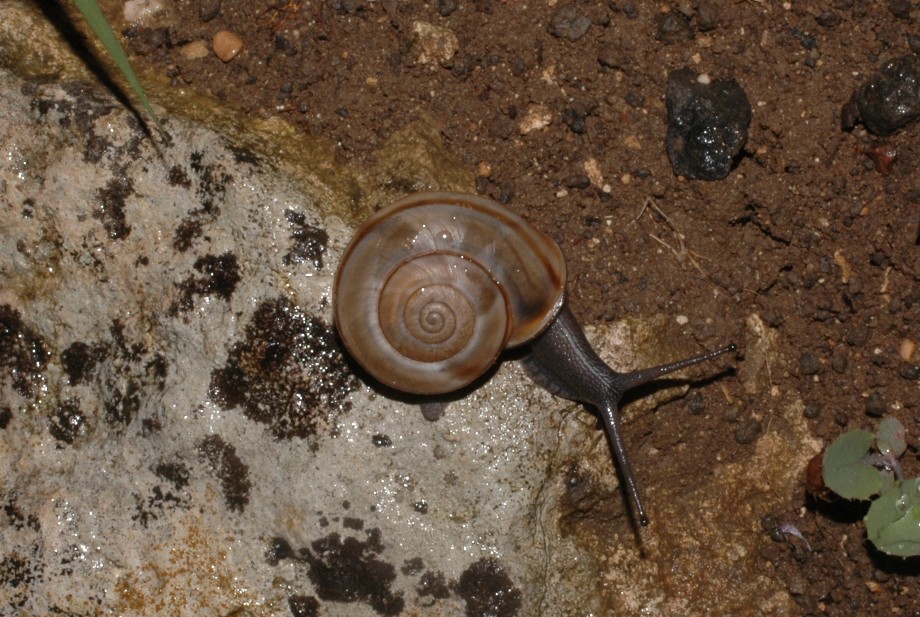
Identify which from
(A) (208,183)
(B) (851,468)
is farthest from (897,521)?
(A) (208,183)

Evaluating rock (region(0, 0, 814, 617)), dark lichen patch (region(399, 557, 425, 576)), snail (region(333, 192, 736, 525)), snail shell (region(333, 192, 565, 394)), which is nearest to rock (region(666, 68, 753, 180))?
snail (region(333, 192, 736, 525))

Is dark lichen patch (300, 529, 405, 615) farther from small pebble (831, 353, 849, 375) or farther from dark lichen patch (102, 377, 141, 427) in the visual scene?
small pebble (831, 353, 849, 375)

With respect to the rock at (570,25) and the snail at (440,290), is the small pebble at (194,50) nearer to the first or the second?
the snail at (440,290)

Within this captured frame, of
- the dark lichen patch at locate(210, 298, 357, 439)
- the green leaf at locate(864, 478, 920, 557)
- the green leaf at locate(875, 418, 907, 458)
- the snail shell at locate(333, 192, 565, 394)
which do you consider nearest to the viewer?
the snail shell at locate(333, 192, 565, 394)

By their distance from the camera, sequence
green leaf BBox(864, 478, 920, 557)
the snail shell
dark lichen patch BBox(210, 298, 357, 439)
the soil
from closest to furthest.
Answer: the snail shell < dark lichen patch BBox(210, 298, 357, 439) < green leaf BBox(864, 478, 920, 557) < the soil

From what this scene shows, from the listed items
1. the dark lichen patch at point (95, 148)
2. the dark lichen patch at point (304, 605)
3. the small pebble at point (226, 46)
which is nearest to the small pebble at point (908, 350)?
the dark lichen patch at point (304, 605)

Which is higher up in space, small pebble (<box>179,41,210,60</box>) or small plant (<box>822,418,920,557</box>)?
small pebble (<box>179,41,210,60</box>)
